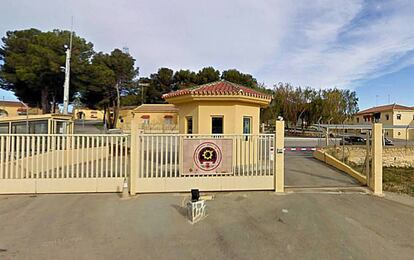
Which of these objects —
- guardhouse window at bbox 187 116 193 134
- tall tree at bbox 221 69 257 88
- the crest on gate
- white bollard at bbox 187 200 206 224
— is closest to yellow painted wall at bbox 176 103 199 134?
guardhouse window at bbox 187 116 193 134

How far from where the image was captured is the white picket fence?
→ 7965mm

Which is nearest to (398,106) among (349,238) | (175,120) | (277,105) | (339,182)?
(277,105)

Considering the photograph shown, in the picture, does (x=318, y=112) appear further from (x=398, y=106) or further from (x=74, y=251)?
(x=74, y=251)

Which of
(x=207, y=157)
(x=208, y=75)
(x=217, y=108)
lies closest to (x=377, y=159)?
(x=207, y=157)

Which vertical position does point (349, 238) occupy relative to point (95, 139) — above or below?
below

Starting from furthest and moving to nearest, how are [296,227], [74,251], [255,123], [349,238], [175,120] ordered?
[175,120]
[255,123]
[296,227]
[349,238]
[74,251]

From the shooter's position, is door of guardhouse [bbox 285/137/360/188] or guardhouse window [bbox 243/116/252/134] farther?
guardhouse window [bbox 243/116/252/134]

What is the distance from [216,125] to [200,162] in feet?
10.3

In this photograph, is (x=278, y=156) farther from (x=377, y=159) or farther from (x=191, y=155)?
(x=377, y=159)

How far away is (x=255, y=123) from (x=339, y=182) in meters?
3.96

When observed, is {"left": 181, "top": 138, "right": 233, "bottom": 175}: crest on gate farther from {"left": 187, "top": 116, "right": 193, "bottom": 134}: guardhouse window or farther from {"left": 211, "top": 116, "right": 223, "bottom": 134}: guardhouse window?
{"left": 187, "top": 116, "right": 193, "bottom": 134}: guardhouse window

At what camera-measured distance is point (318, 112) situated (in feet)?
133

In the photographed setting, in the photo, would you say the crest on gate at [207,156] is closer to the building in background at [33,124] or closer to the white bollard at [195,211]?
the white bollard at [195,211]

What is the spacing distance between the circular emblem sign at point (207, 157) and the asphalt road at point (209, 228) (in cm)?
91
